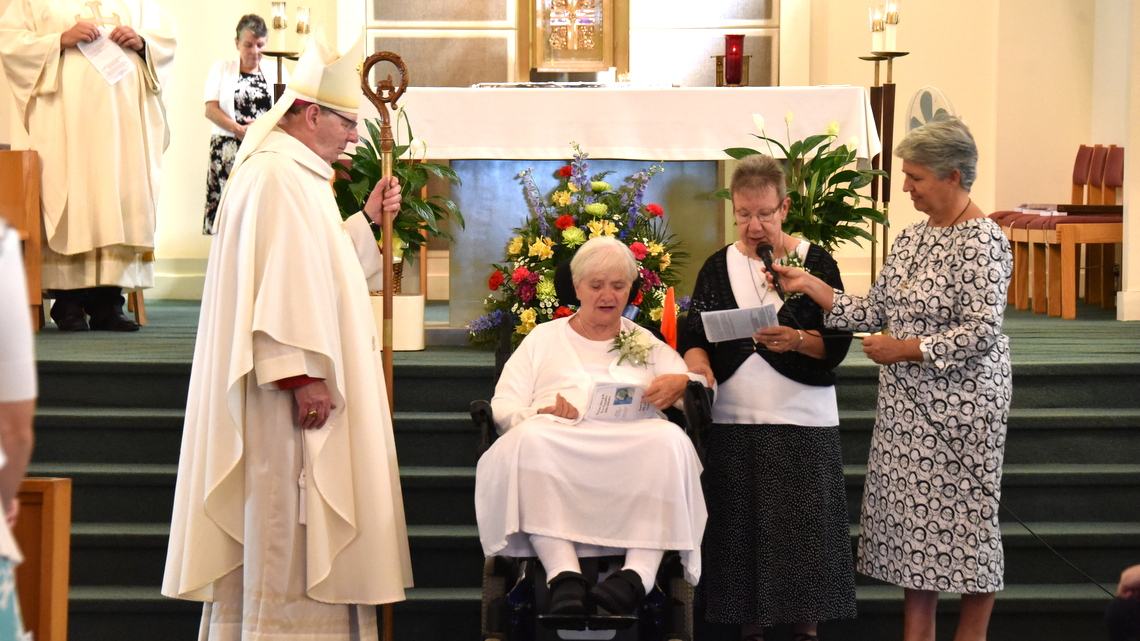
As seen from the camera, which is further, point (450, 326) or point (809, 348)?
point (450, 326)

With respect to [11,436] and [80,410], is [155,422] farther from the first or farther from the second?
[11,436]

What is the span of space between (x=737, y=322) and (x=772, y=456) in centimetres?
46

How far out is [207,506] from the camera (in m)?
3.27

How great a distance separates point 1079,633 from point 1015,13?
558 centimetres

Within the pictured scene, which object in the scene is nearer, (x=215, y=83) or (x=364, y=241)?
(x=364, y=241)

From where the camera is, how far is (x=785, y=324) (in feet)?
11.4

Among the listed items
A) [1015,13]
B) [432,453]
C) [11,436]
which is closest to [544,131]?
[432,453]

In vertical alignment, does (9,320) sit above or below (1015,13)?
below

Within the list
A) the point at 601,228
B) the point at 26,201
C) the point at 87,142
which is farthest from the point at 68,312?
the point at 601,228

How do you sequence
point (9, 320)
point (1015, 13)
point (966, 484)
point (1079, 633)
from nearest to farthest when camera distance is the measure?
point (9, 320) → point (966, 484) → point (1079, 633) → point (1015, 13)

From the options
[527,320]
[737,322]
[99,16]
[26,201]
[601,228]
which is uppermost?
[99,16]

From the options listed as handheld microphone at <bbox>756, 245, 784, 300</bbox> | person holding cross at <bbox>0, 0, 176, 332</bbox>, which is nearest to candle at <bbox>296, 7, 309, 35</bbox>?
person holding cross at <bbox>0, 0, 176, 332</bbox>

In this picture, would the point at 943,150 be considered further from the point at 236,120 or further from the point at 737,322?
the point at 236,120

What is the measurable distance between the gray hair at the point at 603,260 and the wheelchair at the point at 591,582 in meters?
0.43
